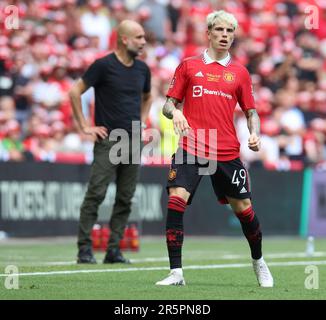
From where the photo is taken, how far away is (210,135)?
9.49 m

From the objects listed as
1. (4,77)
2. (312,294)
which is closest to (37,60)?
(4,77)

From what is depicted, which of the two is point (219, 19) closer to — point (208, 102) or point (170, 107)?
point (208, 102)

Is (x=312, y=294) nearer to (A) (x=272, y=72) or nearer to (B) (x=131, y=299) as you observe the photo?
(B) (x=131, y=299)

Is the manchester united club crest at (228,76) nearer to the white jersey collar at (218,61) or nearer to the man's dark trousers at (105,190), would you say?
the white jersey collar at (218,61)

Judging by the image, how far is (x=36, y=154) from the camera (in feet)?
59.6

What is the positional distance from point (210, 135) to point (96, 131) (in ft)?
9.34

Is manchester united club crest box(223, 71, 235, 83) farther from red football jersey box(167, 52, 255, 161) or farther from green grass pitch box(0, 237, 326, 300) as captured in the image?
green grass pitch box(0, 237, 326, 300)

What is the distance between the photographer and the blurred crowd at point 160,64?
18.8 m

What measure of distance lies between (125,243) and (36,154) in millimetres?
3569

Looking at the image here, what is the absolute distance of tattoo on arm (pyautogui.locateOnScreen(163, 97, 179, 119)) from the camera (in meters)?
9.43

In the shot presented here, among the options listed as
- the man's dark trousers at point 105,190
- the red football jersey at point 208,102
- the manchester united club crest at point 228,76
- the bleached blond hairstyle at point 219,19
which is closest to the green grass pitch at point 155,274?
the man's dark trousers at point 105,190

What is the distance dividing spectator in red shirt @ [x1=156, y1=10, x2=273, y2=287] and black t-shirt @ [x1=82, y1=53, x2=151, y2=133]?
266 cm

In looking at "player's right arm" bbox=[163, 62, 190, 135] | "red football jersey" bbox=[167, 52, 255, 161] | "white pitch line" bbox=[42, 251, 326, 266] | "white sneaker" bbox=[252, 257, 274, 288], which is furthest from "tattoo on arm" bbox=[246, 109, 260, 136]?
"white pitch line" bbox=[42, 251, 326, 266]

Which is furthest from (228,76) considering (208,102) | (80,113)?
(80,113)
